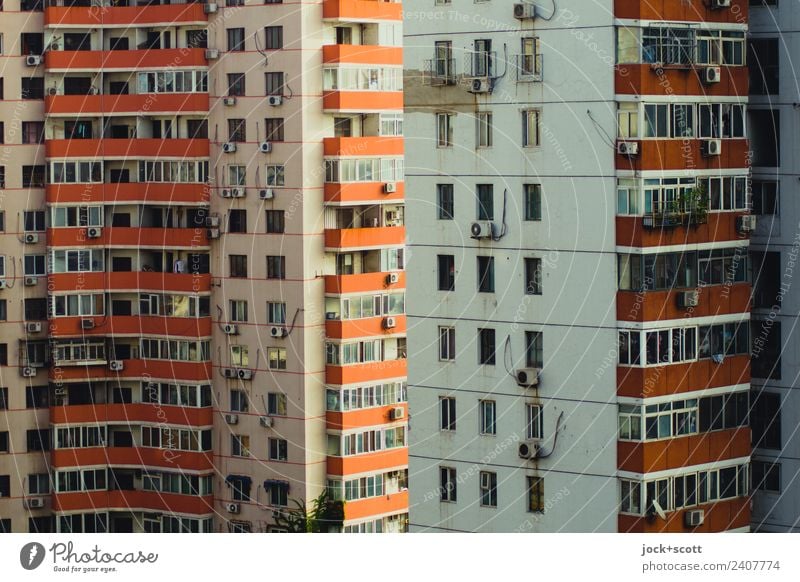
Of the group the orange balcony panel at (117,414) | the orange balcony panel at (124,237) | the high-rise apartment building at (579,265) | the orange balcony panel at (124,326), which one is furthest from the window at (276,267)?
the high-rise apartment building at (579,265)

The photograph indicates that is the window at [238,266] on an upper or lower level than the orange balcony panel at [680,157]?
lower

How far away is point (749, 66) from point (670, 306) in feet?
3.47

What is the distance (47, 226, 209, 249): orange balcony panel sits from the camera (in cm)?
1453

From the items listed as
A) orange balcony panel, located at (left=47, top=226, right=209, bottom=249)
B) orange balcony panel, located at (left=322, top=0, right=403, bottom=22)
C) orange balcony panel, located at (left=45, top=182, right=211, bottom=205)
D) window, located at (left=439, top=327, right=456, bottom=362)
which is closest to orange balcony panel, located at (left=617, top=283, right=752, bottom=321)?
window, located at (left=439, top=327, right=456, bottom=362)

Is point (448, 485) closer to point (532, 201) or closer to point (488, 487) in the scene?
point (488, 487)

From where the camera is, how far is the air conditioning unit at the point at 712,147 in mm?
10141

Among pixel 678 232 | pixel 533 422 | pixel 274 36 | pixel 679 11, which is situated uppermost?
pixel 274 36

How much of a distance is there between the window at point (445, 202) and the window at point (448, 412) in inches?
29.5

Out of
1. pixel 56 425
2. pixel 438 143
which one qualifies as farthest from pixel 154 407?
pixel 438 143

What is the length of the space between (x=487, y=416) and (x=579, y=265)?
767 millimetres

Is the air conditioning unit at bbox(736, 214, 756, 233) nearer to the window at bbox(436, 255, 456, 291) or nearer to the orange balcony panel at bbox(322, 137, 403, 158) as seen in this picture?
the window at bbox(436, 255, 456, 291)

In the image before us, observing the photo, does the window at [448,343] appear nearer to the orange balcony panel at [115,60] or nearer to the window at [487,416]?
the window at [487,416]

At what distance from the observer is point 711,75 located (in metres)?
10.1

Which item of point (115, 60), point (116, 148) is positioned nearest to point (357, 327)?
point (116, 148)
